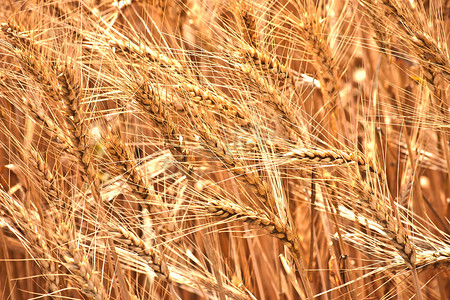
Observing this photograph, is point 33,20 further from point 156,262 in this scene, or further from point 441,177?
point 441,177

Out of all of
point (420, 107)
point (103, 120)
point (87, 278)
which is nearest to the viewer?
point (87, 278)

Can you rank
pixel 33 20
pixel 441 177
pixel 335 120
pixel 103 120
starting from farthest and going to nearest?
pixel 441 177 → pixel 335 120 → pixel 33 20 → pixel 103 120

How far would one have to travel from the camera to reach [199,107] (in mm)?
1122

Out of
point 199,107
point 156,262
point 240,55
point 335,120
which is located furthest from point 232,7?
point 156,262

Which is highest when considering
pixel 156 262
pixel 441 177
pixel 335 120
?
pixel 335 120

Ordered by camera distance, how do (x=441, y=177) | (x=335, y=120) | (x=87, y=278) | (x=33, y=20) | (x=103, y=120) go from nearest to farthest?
(x=87, y=278), (x=103, y=120), (x=33, y=20), (x=335, y=120), (x=441, y=177)

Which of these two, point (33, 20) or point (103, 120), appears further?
point (33, 20)

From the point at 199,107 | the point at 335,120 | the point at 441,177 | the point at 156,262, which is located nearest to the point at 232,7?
the point at 199,107

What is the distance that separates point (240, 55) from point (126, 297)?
58 centimetres

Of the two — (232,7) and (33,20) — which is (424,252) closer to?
(232,7)

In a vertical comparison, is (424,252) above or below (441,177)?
above

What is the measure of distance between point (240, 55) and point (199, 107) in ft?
0.51

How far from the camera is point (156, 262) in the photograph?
3.51 ft

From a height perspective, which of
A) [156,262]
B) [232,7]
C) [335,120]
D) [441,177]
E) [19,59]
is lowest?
[441,177]
